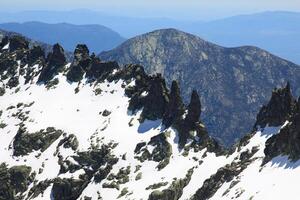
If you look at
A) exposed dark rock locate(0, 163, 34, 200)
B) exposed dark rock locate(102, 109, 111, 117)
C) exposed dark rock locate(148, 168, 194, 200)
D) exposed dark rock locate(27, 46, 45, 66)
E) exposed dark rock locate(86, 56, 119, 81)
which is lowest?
exposed dark rock locate(0, 163, 34, 200)

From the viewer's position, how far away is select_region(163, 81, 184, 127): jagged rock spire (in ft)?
404

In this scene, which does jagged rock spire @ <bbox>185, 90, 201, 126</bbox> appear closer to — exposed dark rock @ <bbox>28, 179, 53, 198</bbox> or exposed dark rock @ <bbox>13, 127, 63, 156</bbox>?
exposed dark rock @ <bbox>28, 179, 53, 198</bbox>

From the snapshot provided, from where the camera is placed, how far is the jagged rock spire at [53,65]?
173m

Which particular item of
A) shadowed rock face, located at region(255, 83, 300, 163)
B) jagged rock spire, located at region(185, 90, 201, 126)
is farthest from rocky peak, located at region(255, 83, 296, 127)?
jagged rock spire, located at region(185, 90, 201, 126)

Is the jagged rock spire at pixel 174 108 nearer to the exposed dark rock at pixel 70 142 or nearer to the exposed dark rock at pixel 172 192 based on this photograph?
the exposed dark rock at pixel 172 192

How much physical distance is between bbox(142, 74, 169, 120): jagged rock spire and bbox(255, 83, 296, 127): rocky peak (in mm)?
30840

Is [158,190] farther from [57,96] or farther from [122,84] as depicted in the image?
[57,96]

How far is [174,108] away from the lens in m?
124

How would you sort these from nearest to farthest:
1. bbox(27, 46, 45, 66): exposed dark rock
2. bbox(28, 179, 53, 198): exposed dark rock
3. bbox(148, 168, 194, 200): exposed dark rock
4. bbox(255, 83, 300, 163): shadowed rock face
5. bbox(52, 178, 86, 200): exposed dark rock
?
bbox(255, 83, 300, 163): shadowed rock face
bbox(148, 168, 194, 200): exposed dark rock
bbox(52, 178, 86, 200): exposed dark rock
bbox(28, 179, 53, 198): exposed dark rock
bbox(27, 46, 45, 66): exposed dark rock

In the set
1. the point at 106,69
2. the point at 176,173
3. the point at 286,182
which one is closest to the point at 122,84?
the point at 106,69

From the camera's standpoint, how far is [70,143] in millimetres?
131375

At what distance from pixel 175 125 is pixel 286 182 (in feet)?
155

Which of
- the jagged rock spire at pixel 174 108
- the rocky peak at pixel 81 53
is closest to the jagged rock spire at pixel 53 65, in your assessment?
the rocky peak at pixel 81 53

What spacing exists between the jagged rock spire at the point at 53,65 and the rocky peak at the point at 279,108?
3458 inches
